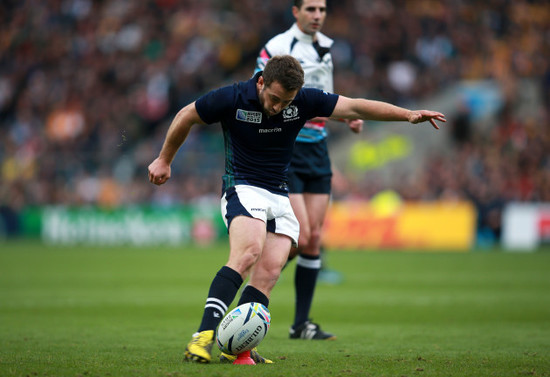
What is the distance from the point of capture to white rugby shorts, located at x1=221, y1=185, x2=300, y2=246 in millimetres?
5559

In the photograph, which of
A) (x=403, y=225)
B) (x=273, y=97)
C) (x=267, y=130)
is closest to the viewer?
(x=273, y=97)

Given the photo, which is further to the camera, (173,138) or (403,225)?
(403,225)

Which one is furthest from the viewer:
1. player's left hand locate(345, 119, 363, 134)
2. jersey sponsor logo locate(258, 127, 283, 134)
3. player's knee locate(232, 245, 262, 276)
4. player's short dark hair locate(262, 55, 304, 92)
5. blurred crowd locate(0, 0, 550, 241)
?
blurred crowd locate(0, 0, 550, 241)

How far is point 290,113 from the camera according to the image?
567 cm

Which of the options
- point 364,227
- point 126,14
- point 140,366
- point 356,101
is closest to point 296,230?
point 356,101

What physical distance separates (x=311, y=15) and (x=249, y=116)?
2223 mm

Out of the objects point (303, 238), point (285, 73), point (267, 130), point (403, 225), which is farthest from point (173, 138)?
point (403, 225)

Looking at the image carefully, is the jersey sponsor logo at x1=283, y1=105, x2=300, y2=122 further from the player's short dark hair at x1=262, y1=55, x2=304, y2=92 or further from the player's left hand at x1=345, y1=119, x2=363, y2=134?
the player's left hand at x1=345, y1=119, x2=363, y2=134

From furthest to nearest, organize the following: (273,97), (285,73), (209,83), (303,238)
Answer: (209,83) < (303,238) < (273,97) < (285,73)

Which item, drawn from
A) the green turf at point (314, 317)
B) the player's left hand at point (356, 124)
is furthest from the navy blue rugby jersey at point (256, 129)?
the player's left hand at point (356, 124)

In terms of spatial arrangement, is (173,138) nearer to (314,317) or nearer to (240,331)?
(240,331)

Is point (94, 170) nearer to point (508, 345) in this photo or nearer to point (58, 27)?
point (58, 27)

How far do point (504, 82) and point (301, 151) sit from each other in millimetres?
18541

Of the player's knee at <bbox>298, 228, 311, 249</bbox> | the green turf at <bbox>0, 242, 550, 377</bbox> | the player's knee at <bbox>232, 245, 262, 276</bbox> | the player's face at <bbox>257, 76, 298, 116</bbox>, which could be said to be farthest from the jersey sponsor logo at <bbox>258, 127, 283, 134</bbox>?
the player's knee at <bbox>298, 228, 311, 249</bbox>
